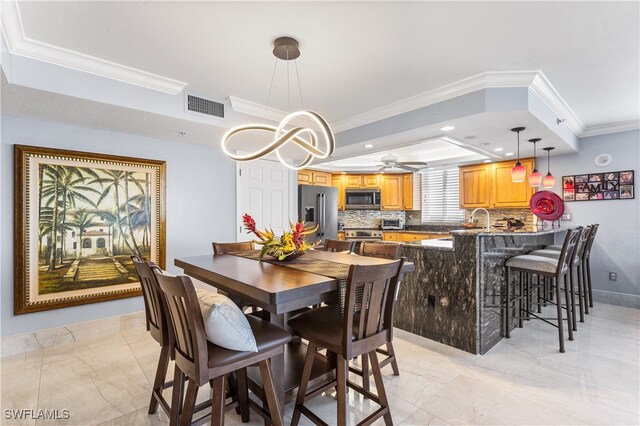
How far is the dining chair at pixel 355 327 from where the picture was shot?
1481 millimetres

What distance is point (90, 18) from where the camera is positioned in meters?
1.98

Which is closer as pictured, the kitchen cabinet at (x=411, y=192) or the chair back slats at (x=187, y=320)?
the chair back slats at (x=187, y=320)

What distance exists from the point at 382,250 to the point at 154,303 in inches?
68.8

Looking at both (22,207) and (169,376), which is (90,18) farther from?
(169,376)

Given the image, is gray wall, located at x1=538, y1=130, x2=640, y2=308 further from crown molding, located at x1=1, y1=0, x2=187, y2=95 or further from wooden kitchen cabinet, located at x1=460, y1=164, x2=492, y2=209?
crown molding, located at x1=1, y1=0, x2=187, y2=95

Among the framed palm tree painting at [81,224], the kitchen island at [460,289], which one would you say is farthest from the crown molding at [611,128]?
the framed palm tree painting at [81,224]

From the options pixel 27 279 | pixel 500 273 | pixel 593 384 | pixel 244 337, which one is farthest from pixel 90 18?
pixel 593 384

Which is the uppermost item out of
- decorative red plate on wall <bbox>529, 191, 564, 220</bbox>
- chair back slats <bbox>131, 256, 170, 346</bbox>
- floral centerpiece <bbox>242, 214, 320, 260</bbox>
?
decorative red plate on wall <bbox>529, 191, 564, 220</bbox>

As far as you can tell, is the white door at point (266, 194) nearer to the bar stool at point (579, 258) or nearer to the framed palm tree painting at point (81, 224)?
the framed palm tree painting at point (81, 224)

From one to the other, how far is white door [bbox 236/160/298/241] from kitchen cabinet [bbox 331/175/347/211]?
199cm

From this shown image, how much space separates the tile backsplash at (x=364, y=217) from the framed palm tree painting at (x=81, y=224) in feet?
14.0

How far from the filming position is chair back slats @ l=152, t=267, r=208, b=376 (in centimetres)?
125

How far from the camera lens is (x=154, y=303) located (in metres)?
1.72

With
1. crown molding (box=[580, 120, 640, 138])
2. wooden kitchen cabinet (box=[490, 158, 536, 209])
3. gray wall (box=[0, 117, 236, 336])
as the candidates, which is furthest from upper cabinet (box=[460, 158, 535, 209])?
gray wall (box=[0, 117, 236, 336])
